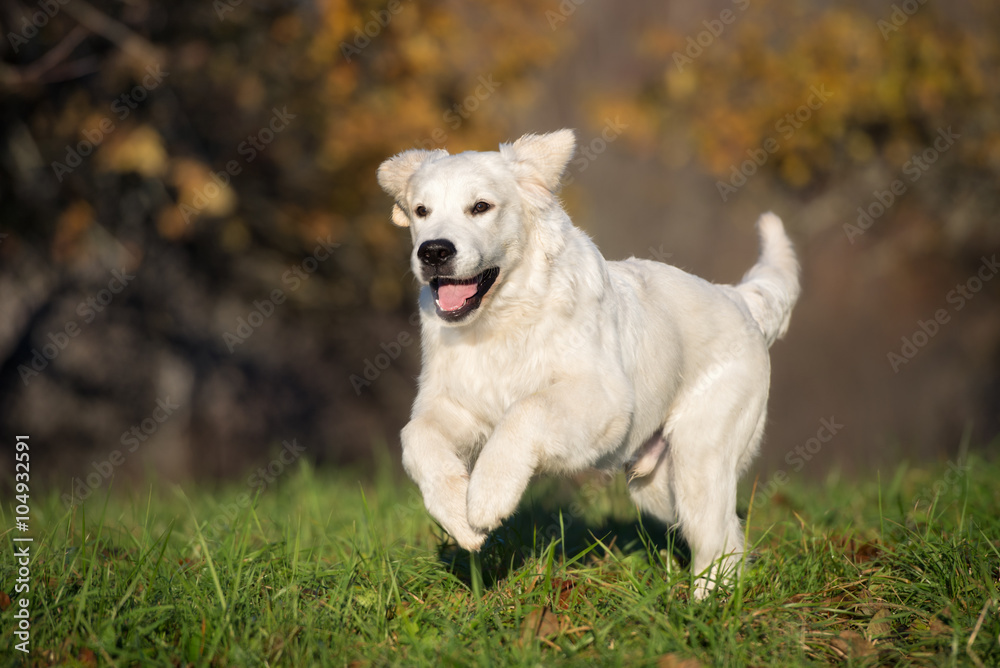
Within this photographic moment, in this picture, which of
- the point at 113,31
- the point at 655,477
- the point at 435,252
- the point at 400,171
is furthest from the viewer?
the point at 113,31

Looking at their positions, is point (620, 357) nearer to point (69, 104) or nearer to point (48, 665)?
point (48, 665)

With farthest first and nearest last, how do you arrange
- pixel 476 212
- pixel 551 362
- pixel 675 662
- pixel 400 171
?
pixel 400 171 → pixel 476 212 → pixel 551 362 → pixel 675 662

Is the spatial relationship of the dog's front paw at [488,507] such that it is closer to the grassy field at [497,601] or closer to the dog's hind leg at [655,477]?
the grassy field at [497,601]

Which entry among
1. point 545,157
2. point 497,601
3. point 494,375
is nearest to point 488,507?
point 497,601

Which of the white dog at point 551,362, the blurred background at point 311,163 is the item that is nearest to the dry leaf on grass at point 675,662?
the white dog at point 551,362

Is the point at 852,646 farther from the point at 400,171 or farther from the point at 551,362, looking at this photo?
the point at 400,171

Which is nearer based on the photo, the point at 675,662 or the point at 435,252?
the point at 675,662

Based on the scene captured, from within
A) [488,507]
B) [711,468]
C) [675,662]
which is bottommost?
[711,468]

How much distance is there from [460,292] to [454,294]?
1.1 inches

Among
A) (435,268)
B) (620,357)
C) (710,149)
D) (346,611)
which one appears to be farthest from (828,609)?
(710,149)

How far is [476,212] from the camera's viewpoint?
3701 millimetres

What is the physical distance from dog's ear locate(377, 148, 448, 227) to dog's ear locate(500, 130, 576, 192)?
1.29 ft

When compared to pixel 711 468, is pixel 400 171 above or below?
above

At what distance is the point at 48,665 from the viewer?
2.75 meters
